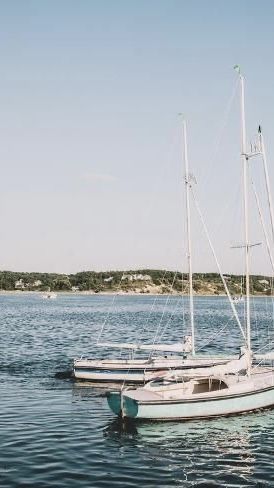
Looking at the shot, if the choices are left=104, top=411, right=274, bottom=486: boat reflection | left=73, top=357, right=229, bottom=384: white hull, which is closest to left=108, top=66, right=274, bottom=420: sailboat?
left=104, top=411, right=274, bottom=486: boat reflection

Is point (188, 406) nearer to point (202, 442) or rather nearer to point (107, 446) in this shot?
point (202, 442)

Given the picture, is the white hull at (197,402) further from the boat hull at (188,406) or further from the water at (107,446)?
the water at (107,446)

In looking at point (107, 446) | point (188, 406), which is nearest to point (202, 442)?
point (188, 406)

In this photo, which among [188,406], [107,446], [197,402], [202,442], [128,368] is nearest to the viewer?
[107,446]

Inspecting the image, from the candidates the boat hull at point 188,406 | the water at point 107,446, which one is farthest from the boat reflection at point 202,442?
the boat hull at point 188,406

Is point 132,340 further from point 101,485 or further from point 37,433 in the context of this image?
point 101,485

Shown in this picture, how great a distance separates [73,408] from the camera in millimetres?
30688

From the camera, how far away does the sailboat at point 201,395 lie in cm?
2689

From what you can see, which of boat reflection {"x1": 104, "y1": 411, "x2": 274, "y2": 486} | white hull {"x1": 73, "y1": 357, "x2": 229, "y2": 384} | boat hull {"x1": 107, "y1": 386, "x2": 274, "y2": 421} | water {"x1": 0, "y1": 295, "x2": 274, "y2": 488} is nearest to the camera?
water {"x1": 0, "y1": 295, "x2": 274, "y2": 488}

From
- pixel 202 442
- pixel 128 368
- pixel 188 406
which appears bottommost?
pixel 202 442

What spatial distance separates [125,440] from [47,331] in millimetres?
55578

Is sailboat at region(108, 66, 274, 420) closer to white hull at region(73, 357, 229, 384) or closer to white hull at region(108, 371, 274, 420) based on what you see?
white hull at region(108, 371, 274, 420)

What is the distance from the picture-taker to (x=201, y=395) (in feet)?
91.3

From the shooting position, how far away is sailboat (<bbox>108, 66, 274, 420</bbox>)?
26.9 m
